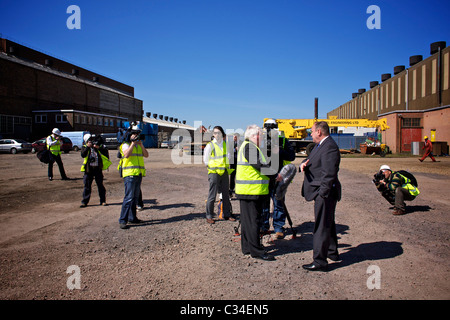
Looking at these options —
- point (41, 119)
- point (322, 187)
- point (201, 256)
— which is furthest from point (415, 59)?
point (41, 119)

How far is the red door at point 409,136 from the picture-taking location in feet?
107

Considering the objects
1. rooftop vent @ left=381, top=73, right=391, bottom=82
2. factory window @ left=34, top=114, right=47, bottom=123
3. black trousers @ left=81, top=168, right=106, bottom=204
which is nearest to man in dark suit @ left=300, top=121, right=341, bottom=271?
black trousers @ left=81, top=168, right=106, bottom=204

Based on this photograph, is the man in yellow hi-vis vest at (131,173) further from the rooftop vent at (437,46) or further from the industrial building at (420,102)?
the rooftop vent at (437,46)

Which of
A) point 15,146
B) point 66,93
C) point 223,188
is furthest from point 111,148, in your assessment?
point 223,188

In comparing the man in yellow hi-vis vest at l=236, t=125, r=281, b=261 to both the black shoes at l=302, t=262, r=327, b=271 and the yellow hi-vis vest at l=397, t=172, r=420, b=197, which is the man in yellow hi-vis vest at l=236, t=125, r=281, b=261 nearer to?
the black shoes at l=302, t=262, r=327, b=271

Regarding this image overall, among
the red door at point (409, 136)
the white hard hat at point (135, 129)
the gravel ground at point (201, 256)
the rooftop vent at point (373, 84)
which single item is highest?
the rooftop vent at point (373, 84)

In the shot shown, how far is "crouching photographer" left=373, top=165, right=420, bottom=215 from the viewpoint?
6562mm

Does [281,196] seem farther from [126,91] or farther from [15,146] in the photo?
[126,91]

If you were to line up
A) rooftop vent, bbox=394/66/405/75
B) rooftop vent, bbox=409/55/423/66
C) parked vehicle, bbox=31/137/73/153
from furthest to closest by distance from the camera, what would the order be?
rooftop vent, bbox=394/66/405/75 < rooftop vent, bbox=409/55/423/66 < parked vehicle, bbox=31/137/73/153

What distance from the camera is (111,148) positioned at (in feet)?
125

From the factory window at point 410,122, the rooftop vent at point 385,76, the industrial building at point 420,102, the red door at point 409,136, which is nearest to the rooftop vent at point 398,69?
the industrial building at point 420,102

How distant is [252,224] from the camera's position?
164 inches

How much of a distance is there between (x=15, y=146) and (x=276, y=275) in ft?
108

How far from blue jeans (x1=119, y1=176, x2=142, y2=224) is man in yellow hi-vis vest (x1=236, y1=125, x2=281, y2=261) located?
257 centimetres
